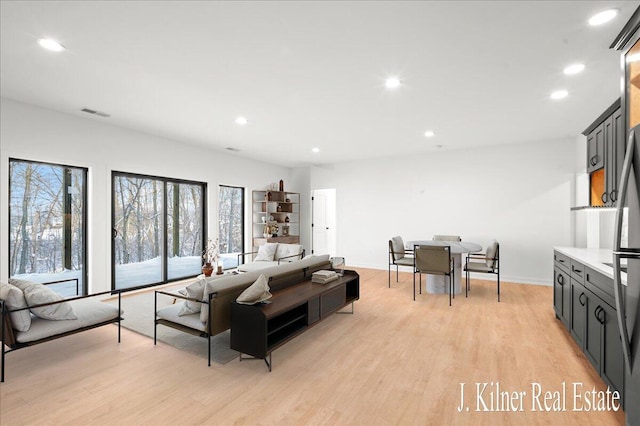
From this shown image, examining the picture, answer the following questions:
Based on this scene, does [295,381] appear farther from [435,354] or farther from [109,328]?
[109,328]

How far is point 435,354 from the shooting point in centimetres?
294

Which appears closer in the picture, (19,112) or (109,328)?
(109,328)

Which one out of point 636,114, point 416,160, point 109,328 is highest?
point 416,160

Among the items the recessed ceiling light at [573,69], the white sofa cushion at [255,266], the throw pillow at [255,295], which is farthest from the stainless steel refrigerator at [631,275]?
the white sofa cushion at [255,266]

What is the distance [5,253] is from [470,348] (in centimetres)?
550

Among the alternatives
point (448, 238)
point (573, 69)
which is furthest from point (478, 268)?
point (573, 69)

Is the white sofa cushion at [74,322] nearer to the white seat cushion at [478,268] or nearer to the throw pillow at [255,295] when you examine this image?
the throw pillow at [255,295]

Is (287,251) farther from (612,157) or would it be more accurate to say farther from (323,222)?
(612,157)

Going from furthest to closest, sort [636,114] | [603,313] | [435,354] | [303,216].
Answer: [303,216]
[435,354]
[603,313]
[636,114]

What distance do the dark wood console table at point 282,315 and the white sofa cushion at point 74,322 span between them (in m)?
1.42

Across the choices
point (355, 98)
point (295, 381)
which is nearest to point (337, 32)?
point (355, 98)

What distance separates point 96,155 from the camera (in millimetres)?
4715

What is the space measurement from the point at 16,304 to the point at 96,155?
289cm

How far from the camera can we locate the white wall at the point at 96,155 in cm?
387
